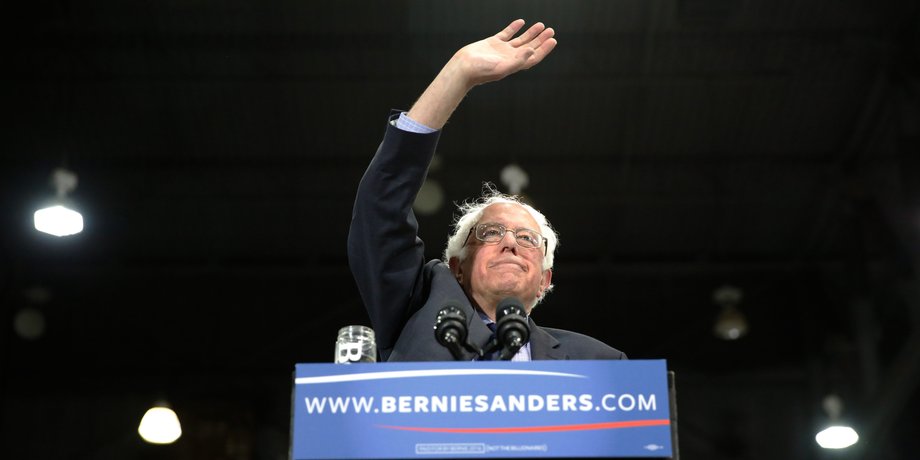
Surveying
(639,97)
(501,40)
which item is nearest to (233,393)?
(639,97)

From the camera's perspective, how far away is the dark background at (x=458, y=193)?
795 centimetres

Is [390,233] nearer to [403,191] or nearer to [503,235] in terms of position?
[403,191]

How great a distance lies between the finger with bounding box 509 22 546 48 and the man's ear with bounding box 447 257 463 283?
600 mm

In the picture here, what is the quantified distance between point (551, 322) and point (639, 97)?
3610 mm

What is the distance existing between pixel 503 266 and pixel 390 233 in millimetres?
366

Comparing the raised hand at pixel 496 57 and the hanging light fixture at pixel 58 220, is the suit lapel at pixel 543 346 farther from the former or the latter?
the hanging light fixture at pixel 58 220

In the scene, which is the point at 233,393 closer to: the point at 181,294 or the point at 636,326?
the point at 181,294

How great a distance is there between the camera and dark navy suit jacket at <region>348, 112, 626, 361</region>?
6.80ft

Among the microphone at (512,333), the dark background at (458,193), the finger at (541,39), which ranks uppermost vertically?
the dark background at (458,193)

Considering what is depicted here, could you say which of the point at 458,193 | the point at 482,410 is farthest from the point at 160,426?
the point at 482,410

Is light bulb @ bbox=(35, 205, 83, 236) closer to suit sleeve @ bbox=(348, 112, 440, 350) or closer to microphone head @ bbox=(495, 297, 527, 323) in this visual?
suit sleeve @ bbox=(348, 112, 440, 350)

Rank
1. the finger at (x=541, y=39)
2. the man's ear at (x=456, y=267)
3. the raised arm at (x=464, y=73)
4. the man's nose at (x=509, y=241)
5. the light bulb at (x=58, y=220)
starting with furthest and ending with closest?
the light bulb at (x=58, y=220) < the man's ear at (x=456, y=267) < the man's nose at (x=509, y=241) < the finger at (x=541, y=39) < the raised arm at (x=464, y=73)

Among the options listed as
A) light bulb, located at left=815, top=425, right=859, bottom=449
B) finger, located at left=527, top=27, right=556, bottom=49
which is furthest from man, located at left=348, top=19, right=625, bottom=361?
light bulb, located at left=815, top=425, right=859, bottom=449

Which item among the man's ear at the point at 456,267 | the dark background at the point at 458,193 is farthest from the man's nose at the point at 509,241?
the dark background at the point at 458,193
